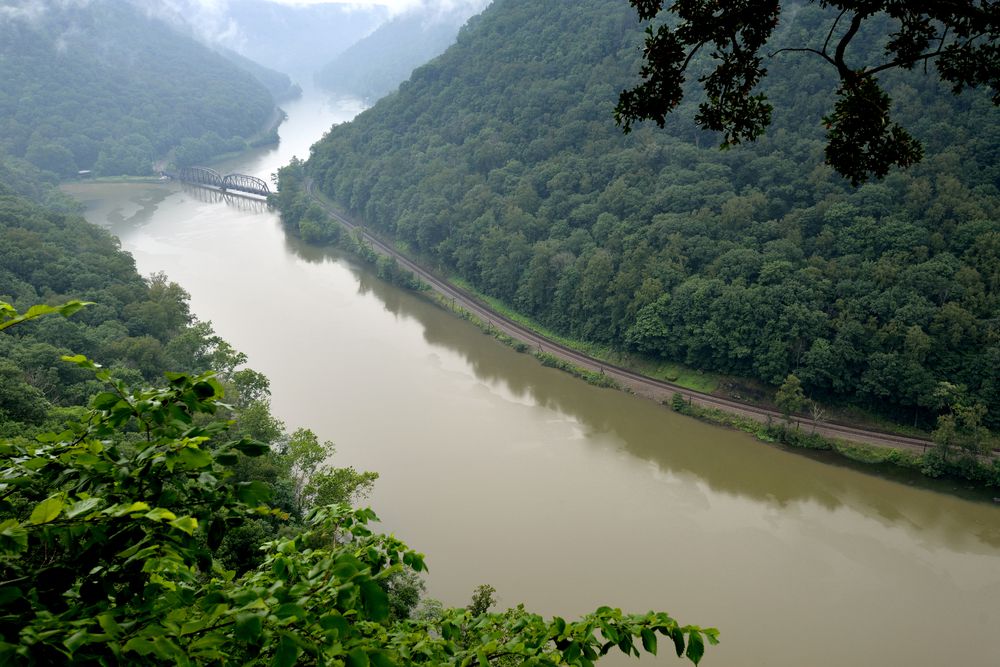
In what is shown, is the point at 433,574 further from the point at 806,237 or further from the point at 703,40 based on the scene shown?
the point at 806,237

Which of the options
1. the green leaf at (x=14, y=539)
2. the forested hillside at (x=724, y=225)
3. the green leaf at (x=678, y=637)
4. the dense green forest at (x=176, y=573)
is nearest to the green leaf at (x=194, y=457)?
the dense green forest at (x=176, y=573)

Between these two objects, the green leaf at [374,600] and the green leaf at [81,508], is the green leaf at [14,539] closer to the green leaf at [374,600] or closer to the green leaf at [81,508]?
the green leaf at [81,508]

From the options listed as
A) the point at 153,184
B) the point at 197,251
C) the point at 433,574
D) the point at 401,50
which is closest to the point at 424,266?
the point at 197,251

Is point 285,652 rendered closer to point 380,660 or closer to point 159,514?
point 380,660

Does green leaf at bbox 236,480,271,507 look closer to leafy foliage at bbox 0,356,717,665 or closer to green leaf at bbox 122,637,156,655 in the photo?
leafy foliage at bbox 0,356,717,665

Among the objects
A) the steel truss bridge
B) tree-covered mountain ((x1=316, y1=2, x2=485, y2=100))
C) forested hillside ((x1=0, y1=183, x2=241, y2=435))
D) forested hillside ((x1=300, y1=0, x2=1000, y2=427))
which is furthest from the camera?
tree-covered mountain ((x1=316, y1=2, x2=485, y2=100))

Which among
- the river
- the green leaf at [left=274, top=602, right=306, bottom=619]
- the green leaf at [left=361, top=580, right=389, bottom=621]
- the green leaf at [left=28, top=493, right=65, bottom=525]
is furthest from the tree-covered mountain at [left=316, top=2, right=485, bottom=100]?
the green leaf at [left=274, top=602, right=306, bottom=619]
